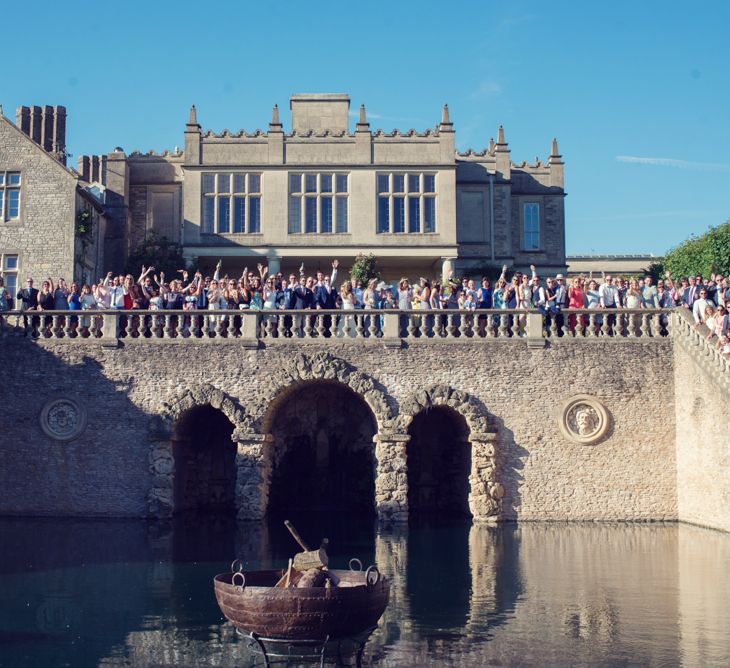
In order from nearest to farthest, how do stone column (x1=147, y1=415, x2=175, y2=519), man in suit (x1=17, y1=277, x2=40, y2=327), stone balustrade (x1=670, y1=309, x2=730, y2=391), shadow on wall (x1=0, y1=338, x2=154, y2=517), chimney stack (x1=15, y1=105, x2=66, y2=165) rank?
stone balustrade (x1=670, y1=309, x2=730, y2=391) < stone column (x1=147, y1=415, x2=175, y2=519) < shadow on wall (x1=0, y1=338, x2=154, y2=517) < man in suit (x1=17, y1=277, x2=40, y2=327) < chimney stack (x1=15, y1=105, x2=66, y2=165)

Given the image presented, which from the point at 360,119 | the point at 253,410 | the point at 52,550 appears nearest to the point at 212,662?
the point at 52,550

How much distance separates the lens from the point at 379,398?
27453 millimetres

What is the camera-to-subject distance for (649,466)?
89.5 ft

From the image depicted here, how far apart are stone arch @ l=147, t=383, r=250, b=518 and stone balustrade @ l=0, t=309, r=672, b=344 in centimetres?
161

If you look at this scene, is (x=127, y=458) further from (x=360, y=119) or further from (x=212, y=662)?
(x=360, y=119)

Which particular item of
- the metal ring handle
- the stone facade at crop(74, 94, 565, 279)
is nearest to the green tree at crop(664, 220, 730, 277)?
the stone facade at crop(74, 94, 565, 279)

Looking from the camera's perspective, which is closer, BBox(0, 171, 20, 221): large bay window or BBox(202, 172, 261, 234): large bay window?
BBox(0, 171, 20, 221): large bay window

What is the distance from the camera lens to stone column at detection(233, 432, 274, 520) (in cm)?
2761

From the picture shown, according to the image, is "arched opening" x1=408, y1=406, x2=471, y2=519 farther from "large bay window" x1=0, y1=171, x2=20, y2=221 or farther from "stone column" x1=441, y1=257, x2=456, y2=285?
"large bay window" x1=0, y1=171, x2=20, y2=221

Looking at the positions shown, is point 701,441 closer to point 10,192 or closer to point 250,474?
point 250,474

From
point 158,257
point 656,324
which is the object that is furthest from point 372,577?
point 158,257

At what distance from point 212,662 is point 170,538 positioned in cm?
1093

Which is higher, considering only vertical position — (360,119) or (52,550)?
(360,119)

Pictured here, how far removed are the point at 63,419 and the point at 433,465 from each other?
36.5 ft
